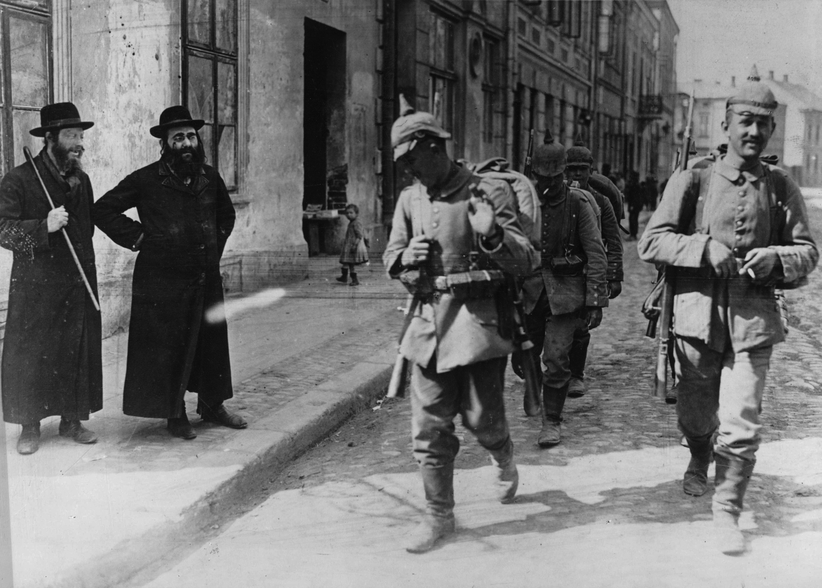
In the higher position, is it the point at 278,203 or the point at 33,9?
the point at 33,9

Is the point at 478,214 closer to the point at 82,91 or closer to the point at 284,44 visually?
the point at 82,91

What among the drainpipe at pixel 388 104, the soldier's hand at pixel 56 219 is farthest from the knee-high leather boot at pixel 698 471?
the drainpipe at pixel 388 104

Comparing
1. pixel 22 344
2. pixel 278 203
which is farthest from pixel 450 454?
pixel 278 203

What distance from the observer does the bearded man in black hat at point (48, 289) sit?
4672mm

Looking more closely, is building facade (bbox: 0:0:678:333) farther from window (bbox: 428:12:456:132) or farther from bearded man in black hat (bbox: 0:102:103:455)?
bearded man in black hat (bbox: 0:102:103:455)

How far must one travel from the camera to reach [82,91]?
561 cm

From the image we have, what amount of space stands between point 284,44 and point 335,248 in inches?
84.6

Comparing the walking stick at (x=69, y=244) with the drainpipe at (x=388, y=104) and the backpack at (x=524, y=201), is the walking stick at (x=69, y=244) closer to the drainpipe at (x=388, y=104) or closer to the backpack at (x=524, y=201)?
the backpack at (x=524, y=201)

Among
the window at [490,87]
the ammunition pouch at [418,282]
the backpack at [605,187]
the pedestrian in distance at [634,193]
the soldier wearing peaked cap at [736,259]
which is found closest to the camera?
the ammunition pouch at [418,282]

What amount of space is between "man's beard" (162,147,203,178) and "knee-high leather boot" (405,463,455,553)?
2310 millimetres

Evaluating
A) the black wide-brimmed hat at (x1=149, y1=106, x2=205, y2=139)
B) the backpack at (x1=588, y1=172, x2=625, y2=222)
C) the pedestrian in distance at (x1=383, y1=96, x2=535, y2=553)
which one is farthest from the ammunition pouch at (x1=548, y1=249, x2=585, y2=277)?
the black wide-brimmed hat at (x1=149, y1=106, x2=205, y2=139)

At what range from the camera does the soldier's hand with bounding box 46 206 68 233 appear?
467 cm

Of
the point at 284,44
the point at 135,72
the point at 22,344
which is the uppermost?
the point at 284,44

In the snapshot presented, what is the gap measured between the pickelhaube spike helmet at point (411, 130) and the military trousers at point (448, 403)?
903 mm
